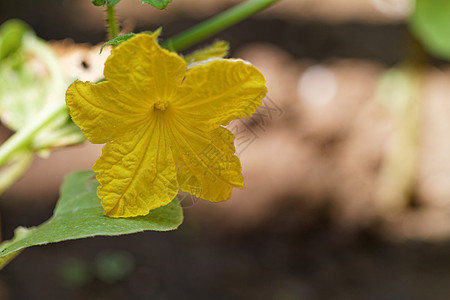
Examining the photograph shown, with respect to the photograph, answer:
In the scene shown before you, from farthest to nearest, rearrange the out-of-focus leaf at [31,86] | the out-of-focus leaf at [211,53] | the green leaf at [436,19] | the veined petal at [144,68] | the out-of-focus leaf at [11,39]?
the green leaf at [436,19], the out-of-focus leaf at [11,39], the out-of-focus leaf at [31,86], the out-of-focus leaf at [211,53], the veined petal at [144,68]

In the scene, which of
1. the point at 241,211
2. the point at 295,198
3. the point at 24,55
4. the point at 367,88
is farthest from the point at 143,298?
the point at 367,88

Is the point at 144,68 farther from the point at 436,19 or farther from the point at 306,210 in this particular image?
the point at 306,210

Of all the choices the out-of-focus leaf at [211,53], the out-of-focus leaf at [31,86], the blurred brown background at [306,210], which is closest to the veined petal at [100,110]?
the out-of-focus leaf at [211,53]

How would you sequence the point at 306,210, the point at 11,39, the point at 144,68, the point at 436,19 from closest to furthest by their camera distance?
Result: the point at 144,68 < the point at 11,39 < the point at 436,19 < the point at 306,210

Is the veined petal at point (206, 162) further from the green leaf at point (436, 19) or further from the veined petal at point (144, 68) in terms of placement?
the green leaf at point (436, 19)

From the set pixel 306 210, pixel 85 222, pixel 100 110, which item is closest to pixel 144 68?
pixel 100 110

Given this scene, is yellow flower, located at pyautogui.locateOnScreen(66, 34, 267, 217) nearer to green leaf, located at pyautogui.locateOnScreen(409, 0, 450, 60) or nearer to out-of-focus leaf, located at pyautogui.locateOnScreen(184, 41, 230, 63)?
out-of-focus leaf, located at pyautogui.locateOnScreen(184, 41, 230, 63)

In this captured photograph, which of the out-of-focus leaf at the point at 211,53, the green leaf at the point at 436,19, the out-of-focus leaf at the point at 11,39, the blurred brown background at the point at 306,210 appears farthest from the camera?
the blurred brown background at the point at 306,210
